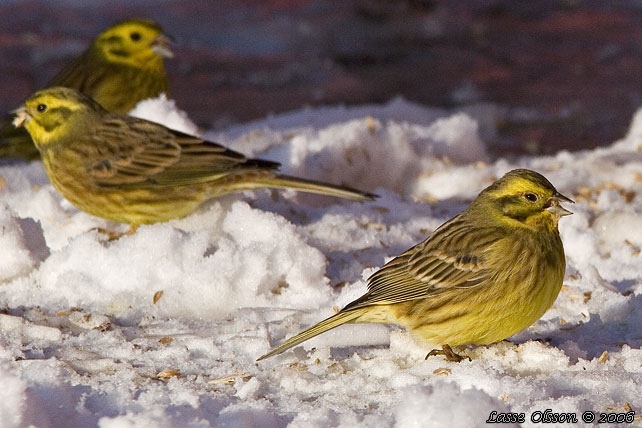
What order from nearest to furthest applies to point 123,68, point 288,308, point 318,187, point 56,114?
point 288,308
point 318,187
point 56,114
point 123,68

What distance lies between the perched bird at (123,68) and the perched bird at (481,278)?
3.68 meters

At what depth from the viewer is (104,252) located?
195 inches

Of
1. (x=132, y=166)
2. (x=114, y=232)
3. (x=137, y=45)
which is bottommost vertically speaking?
(x=114, y=232)

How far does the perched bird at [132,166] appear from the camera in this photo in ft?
18.2

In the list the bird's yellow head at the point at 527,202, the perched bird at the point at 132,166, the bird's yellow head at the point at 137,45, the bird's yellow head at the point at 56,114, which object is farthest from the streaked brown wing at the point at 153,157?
the bird's yellow head at the point at 137,45

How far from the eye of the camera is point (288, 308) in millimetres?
4762

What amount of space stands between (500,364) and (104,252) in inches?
74.6

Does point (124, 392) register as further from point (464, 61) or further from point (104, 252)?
point (464, 61)

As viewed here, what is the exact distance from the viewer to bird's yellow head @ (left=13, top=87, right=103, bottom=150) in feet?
19.0

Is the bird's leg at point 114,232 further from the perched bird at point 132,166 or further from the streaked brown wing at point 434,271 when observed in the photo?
the streaked brown wing at point 434,271

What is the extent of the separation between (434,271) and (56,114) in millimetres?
2545

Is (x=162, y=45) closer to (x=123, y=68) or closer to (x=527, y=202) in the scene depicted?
(x=123, y=68)

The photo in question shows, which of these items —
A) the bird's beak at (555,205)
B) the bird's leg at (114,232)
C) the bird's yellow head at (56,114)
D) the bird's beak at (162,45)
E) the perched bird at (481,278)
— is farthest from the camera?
the bird's beak at (162,45)

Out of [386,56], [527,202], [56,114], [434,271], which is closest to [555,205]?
[527,202]
